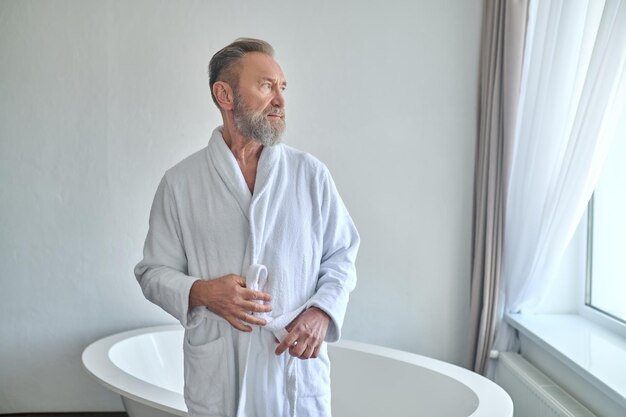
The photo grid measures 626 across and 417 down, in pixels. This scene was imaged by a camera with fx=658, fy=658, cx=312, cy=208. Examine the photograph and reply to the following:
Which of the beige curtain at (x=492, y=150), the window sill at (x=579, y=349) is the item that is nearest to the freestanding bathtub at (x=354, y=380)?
the window sill at (x=579, y=349)

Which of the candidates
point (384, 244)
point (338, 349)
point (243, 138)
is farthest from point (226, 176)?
point (384, 244)

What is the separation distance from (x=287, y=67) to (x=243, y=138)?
158 cm

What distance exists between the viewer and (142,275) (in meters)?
1.58

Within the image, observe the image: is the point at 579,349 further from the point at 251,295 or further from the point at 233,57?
the point at 233,57

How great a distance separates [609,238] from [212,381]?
190 centimetres

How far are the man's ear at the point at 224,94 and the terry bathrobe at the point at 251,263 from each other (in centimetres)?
8

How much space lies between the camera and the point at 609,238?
270 cm

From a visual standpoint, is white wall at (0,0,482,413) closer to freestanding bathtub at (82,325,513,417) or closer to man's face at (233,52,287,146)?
freestanding bathtub at (82,325,513,417)

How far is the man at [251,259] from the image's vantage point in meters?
1.47

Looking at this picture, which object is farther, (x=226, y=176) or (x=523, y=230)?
(x=523, y=230)

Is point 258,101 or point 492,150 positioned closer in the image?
point 258,101

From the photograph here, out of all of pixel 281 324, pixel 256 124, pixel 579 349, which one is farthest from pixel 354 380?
pixel 256 124

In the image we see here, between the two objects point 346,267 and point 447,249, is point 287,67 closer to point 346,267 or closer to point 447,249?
point 447,249

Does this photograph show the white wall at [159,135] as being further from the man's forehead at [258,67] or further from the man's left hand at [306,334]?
the man's left hand at [306,334]
